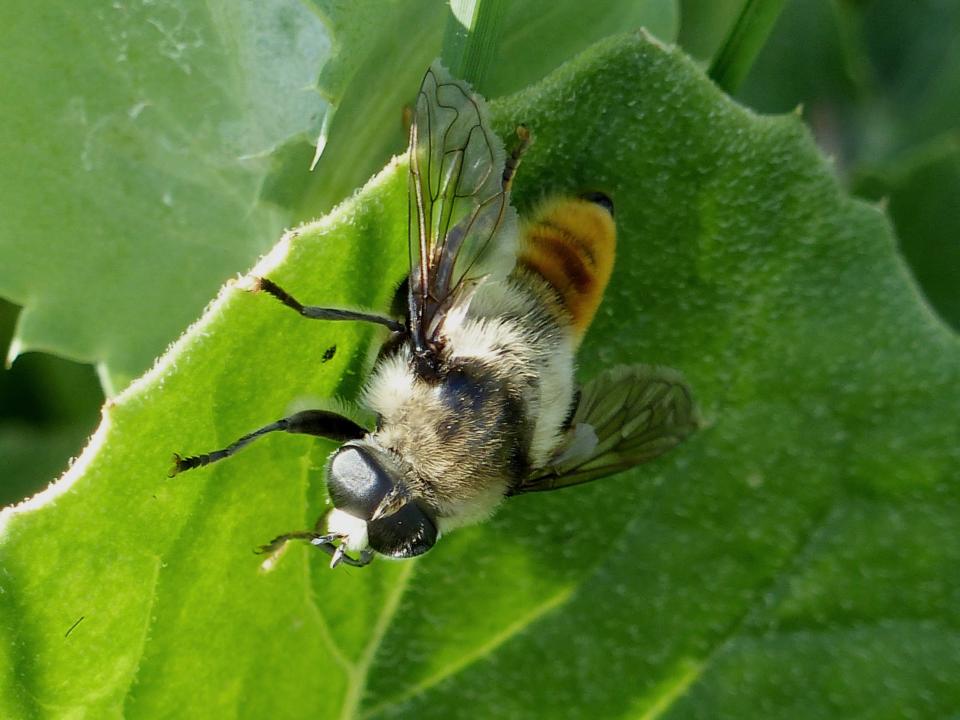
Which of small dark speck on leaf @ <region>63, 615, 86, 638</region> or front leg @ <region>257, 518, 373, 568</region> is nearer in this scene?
small dark speck on leaf @ <region>63, 615, 86, 638</region>

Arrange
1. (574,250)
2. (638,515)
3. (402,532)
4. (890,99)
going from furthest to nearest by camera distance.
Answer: (890,99)
(638,515)
(574,250)
(402,532)

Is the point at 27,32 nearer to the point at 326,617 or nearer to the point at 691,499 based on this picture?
the point at 326,617

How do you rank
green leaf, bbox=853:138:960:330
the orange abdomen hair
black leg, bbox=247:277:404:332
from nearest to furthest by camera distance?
black leg, bbox=247:277:404:332 < the orange abdomen hair < green leaf, bbox=853:138:960:330

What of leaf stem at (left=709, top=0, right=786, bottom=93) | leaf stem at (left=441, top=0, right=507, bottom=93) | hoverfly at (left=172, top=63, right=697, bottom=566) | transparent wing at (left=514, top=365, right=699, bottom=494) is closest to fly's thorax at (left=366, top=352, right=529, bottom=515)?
hoverfly at (left=172, top=63, right=697, bottom=566)

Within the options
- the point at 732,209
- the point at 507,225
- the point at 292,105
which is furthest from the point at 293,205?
the point at 732,209

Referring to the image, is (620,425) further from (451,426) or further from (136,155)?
(136,155)

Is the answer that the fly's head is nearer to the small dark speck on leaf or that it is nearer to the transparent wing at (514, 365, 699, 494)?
the transparent wing at (514, 365, 699, 494)

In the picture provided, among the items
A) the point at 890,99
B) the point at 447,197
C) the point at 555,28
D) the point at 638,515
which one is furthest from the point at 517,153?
the point at 890,99
